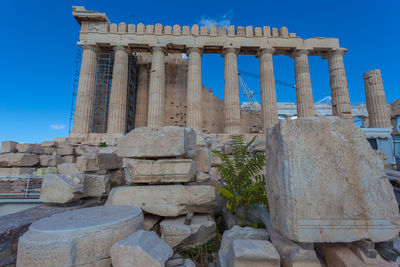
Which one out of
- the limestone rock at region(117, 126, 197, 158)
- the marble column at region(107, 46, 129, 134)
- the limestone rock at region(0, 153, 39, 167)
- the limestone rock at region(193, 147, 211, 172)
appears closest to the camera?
the limestone rock at region(117, 126, 197, 158)

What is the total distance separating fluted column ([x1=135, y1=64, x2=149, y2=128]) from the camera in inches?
601

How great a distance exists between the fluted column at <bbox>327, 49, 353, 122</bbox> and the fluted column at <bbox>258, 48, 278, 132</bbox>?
14.7 feet

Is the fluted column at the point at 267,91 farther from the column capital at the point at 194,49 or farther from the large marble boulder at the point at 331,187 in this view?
the large marble boulder at the point at 331,187

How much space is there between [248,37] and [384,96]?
10.9m

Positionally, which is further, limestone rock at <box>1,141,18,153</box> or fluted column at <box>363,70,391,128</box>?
fluted column at <box>363,70,391,128</box>

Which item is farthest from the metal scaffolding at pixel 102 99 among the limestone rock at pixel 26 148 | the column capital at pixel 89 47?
the limestone rock at pixel 26 148

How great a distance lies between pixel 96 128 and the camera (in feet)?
48.2

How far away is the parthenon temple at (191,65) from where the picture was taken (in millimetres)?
13086

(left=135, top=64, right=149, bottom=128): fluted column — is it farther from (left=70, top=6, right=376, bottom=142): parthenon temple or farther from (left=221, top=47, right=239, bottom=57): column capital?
(left=221, top=47, right=239, bottom=57): column capital

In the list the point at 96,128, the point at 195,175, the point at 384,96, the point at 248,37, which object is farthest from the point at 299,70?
the point at 96,128

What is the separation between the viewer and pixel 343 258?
1.50 m

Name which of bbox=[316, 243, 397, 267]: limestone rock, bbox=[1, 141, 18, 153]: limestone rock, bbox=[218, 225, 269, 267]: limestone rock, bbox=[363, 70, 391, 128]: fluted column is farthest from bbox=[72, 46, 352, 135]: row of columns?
bbox=[316, 243, 397, 267]: limestone rock

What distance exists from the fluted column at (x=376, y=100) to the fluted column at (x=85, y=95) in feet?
66.4

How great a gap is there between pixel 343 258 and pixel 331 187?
546mm
